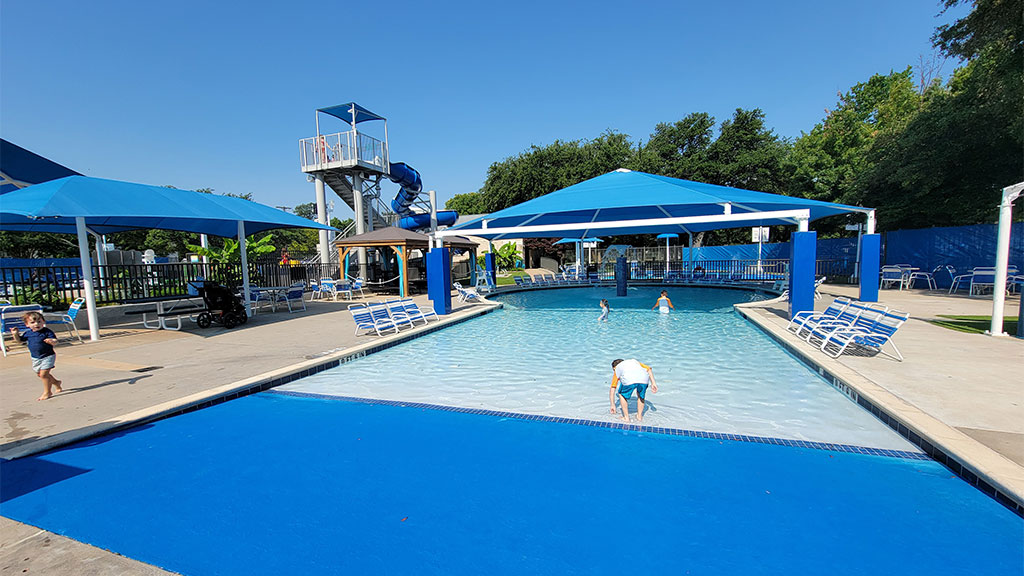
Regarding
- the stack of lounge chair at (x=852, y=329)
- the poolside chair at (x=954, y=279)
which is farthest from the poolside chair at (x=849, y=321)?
the poolside chair at (x=954, y=279)

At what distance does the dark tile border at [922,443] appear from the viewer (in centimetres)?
316

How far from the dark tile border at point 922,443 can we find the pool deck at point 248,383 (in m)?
0.05

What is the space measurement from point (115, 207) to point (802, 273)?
14.7 meters

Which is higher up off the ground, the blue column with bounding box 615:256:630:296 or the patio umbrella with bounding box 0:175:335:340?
the patio umbrella with bounding box 0:175:335:340

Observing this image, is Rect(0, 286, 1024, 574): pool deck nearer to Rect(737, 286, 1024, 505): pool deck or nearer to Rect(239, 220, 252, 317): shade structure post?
Rect(737, 286, 1024, 505): pool deck

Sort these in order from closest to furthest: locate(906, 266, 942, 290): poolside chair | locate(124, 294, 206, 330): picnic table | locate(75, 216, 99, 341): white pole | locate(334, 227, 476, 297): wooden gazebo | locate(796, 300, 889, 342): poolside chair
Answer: locate(796, 300, 889, 342): poolside chair, locate(75, 216, 99, 341): white pole, locate(124, 294, 206, 330): picnic table, locate(906, 266, 942, 290): poolside chair, locate(334, 227, 476, 297): wooden gazebo

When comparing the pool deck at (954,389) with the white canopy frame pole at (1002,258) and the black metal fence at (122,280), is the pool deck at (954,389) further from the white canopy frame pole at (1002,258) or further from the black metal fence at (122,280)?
the black metal fence at (122,280)

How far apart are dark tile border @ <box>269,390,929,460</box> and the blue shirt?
2532 mm

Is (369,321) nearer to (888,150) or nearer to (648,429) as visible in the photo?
(648,429)

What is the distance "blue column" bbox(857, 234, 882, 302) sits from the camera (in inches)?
492

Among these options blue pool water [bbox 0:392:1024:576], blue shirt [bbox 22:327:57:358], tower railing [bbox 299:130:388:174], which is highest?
tower railing [bbox 299:130:388:174]

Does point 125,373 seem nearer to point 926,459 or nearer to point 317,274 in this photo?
point 926,459

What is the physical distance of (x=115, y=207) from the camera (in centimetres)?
880

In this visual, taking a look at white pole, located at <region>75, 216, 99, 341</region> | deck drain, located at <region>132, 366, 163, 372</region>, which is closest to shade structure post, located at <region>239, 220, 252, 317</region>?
white pole, located at <region>75, 216, 99, 341</region>
